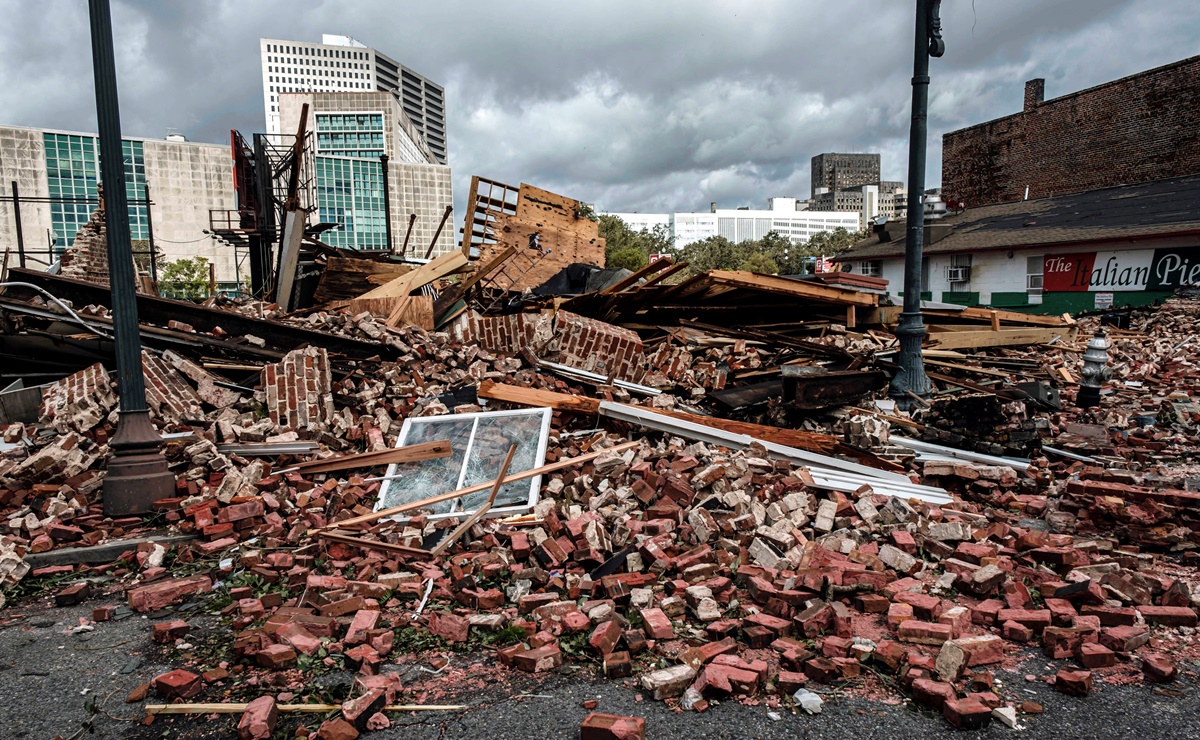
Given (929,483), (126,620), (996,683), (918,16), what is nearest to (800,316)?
(918,16)

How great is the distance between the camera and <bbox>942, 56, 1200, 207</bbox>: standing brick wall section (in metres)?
28.7

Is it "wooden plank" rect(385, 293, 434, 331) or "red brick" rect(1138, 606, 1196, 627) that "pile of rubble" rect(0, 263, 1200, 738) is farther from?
"wooden plank" rect(385, 293, 434, 331)

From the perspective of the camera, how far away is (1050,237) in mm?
22359

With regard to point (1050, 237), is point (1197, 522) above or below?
below

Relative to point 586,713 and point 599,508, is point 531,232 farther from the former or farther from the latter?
point 586,713

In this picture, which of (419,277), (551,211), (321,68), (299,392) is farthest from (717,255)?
(321,68)

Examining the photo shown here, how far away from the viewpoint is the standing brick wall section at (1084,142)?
28.7 meters

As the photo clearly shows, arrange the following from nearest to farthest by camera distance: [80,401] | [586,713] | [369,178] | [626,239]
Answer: [586,713] → [80,401] → [626,239] → [369,178]

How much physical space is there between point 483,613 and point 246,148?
1839cm

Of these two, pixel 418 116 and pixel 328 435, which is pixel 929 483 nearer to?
pixel 328 435

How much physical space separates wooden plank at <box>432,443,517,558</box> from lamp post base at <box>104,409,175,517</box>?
2.48 m

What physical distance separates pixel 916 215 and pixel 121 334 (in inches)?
317

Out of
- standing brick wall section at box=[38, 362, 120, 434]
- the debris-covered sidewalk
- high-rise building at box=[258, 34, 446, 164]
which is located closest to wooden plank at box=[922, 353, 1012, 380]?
the debris-covered sidewalk

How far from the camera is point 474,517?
474 centimetres
